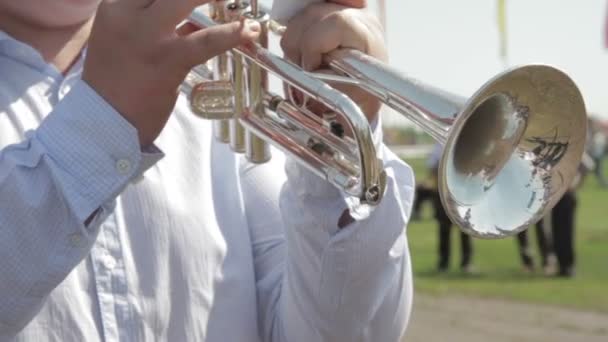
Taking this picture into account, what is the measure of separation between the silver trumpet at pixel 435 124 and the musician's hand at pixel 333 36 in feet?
0.09

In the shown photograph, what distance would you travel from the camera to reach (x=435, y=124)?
1808mm

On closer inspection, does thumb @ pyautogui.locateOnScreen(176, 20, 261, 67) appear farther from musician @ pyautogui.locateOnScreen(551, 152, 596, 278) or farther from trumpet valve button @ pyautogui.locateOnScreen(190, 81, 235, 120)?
musician @ pyautogui.locateOnScreen(551, 152, 596, 278)

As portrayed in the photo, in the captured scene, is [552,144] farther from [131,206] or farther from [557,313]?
[557,313]

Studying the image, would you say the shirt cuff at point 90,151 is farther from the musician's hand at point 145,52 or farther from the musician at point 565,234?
the musician at point 565,234

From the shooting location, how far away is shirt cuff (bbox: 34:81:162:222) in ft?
5.59

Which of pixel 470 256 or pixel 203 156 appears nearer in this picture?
pixel 203 156

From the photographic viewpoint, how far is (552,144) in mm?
1975

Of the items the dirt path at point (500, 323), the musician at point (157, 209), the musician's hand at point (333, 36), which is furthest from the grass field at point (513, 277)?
the musician's hand at point (333, 36)

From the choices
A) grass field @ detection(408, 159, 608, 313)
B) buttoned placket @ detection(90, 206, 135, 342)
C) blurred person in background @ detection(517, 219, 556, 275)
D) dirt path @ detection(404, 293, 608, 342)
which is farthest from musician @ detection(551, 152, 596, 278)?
buttoned placket @ detection(90, 206, 135, 342)

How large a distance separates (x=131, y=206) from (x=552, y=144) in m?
0.79

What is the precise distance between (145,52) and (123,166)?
190mm

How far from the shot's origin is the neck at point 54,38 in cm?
202

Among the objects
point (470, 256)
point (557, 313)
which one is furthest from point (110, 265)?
point (470, 256)

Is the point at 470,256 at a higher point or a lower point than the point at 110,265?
lower
